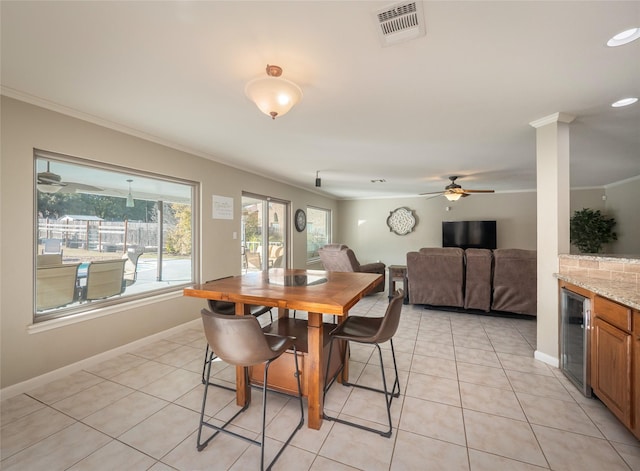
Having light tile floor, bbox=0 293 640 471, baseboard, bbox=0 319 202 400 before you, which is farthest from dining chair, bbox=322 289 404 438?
baseboard, bbox=0 319 202 400

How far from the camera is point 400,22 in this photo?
1481mm

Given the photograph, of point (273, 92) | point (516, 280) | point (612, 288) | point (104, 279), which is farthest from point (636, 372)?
point (104, 279)

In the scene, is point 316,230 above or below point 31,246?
above

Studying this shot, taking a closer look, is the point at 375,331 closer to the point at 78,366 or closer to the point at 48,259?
the point at 78,366

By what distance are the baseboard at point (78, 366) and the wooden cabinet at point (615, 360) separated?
4075 millimetres

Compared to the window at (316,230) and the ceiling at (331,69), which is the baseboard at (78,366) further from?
the window at (316,230)

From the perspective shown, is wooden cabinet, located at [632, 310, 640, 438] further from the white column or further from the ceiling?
the ceiling

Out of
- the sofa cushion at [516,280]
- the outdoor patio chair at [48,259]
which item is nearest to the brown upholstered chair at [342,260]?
the sofa cushion at [516,280]

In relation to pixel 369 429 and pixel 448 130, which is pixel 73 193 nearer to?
pixel 369 429

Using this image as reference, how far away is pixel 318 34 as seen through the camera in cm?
157

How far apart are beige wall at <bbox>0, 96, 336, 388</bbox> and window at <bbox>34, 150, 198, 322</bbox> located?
4.1 inches

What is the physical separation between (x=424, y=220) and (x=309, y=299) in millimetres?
7087

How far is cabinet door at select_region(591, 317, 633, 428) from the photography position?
165cm

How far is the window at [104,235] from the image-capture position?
2.49 meters
